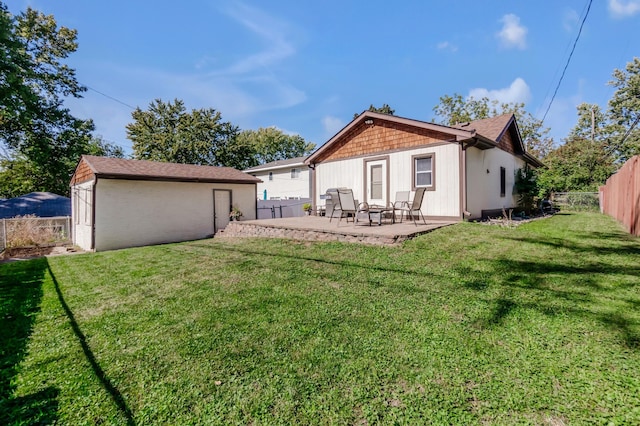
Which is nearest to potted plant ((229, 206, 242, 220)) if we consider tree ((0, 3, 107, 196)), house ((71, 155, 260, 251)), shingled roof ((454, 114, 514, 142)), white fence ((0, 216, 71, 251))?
house ((71, 155, 260, 251))

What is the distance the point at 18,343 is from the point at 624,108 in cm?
4291

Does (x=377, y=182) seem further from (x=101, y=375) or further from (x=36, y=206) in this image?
(x=36, y=206)

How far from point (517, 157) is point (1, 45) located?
23.0 meters

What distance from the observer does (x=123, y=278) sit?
217 inches

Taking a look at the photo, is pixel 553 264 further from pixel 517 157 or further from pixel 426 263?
pixel 517 157

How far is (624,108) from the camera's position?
28.1 m

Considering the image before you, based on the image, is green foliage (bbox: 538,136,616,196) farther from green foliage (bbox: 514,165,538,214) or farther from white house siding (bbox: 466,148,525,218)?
white house siding (bbox: 466,148,525,218)

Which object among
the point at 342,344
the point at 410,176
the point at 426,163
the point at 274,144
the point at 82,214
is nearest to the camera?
the point at 342,344

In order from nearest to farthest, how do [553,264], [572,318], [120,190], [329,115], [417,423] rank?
[417,423], [572,318], [553,264], [120,190], [329,115]

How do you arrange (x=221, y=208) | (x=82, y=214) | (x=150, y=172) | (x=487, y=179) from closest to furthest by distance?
(x=487, y=179)
(x=150, y=172)
(x=82, y=214)
(x=221, y=208)

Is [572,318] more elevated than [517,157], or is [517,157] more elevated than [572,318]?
[517,157]

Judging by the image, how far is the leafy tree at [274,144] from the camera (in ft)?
136

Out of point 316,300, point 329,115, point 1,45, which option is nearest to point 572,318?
point 316,300

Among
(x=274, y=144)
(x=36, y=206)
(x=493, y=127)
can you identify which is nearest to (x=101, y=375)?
(x=493, y=127)
